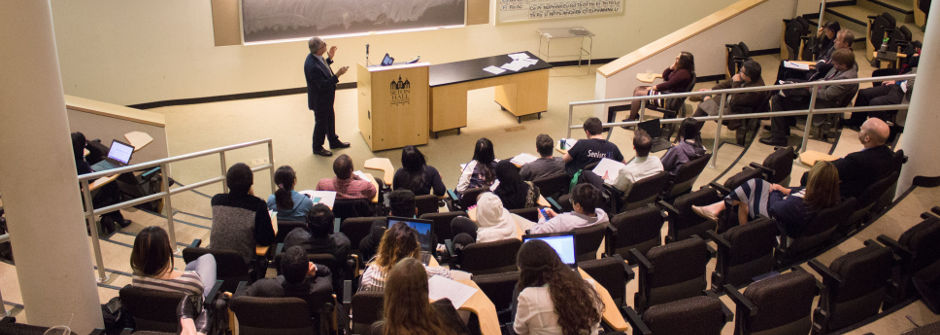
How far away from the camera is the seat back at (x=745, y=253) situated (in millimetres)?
4973

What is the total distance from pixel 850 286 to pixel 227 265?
3.84 metres

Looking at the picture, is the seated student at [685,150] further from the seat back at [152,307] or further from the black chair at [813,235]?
the seat back at [152,307]

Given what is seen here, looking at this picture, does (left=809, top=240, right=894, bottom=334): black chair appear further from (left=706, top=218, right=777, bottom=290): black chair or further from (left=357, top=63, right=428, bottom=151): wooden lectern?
(left=357, top=63, right=428, bottom=151): wooden lectern

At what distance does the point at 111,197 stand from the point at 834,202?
6.16 meters

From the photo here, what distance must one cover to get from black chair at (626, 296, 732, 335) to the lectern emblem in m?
5.47

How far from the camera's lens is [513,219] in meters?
5.54

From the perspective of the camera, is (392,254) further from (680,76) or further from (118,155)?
(680,76)

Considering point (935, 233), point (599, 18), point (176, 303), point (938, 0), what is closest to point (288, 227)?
point (176, 303)

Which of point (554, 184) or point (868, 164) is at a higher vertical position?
point (868, 164)

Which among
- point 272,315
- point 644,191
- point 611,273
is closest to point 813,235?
point 644,191

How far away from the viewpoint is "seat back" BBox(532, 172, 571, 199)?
659 centimetres

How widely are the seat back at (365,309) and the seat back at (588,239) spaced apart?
1.50 metres

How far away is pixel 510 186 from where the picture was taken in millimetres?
6023

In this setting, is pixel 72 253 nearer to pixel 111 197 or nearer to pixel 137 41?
pixel 111 197
